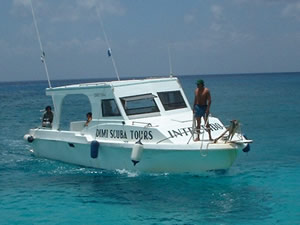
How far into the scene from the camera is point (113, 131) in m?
14.3

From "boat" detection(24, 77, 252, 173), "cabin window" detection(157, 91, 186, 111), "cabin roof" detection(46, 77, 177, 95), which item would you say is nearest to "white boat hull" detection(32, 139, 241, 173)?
"boat" detection(24, 77, 252, 173)

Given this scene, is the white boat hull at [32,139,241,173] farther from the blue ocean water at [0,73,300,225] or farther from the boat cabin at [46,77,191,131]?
the boat cabin at [46,77,191,131]

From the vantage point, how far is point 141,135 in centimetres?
1349

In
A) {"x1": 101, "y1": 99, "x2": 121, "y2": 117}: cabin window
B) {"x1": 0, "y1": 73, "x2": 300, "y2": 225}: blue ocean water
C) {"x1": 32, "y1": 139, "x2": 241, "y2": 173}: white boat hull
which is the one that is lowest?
{"x1": 0, "y1": 73, "x2": 300, "y2": 225}: blue ocean water

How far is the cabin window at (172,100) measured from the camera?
15.2 metres

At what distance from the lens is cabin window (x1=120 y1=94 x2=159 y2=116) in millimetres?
14539

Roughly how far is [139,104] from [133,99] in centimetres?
54

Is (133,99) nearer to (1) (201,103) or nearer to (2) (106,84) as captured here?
(2) (106,84)

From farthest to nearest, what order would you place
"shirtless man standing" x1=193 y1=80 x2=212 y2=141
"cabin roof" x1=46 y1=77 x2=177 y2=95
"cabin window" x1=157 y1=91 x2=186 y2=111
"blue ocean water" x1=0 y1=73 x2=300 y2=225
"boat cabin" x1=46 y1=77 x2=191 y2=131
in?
"cabin window" x1=157 y1=91 x2=186 y2=111 → "cabin roof" x1=46 y1=77 x2=177 y2=95 → "boat cabin" x1=46 y1=77 x2=191 y2=131 → "shirtless man standing" x1=193 y1=80 x2=212 y2=141 → "blue ocean water" x1=0 y1=73 x2=300 y2=225

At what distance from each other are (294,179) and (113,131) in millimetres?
5474

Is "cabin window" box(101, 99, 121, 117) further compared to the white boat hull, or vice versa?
"cabin window" box(101, 99, 121, 117)

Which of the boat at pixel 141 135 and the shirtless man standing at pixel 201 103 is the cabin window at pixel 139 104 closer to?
the boat at pixel 141 135

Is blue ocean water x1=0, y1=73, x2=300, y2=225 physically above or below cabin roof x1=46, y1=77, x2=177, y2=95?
below

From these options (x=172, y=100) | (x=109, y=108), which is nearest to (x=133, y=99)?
(x=109, y=108)
